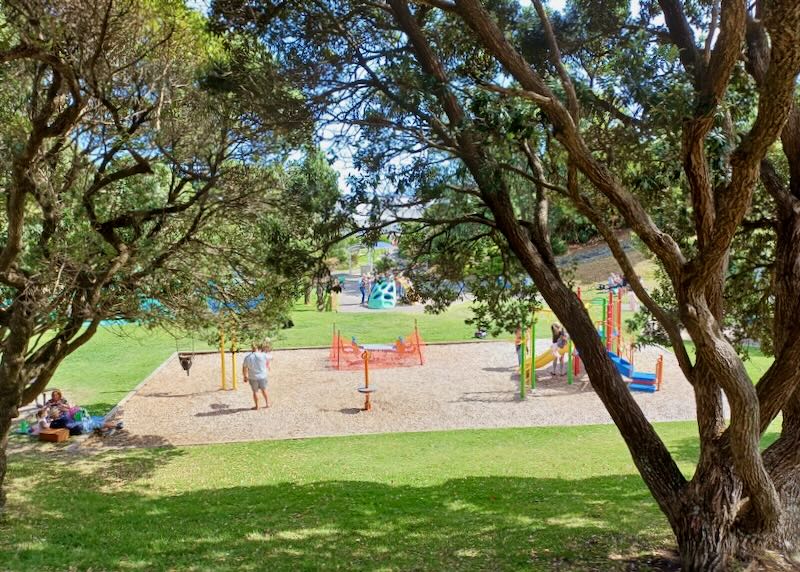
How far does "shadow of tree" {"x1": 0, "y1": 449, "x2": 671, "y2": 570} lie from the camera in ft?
20.9

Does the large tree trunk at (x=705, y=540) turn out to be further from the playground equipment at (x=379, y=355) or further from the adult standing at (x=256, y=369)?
the playground equipment at (x=379, y=355)

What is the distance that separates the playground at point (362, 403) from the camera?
14.2m

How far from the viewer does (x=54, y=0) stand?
21.6 ft

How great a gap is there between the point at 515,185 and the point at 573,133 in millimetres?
3223

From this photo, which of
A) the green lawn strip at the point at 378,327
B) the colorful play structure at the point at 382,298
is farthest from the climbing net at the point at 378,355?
Answer: the colorful play structure at the point at 382,298

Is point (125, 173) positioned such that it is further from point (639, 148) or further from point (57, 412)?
point (57, 412)

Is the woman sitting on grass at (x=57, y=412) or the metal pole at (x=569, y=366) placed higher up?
the metal pole at (x=569, y=366)

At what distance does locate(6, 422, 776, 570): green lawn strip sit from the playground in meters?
0.80

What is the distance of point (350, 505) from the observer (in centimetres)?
887

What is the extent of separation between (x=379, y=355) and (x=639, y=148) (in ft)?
51.1

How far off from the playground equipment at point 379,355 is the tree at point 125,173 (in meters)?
9.44

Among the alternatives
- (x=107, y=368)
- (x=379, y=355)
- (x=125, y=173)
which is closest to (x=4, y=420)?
(x=125, y=173)

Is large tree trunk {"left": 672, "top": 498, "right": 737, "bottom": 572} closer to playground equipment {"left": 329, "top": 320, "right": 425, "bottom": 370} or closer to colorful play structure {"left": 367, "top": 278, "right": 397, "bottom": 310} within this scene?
playground equipment {"left": 329, "top": 320, "right": 425, "bottom": 370}

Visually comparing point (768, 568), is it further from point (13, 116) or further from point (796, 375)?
point (13, 116)
